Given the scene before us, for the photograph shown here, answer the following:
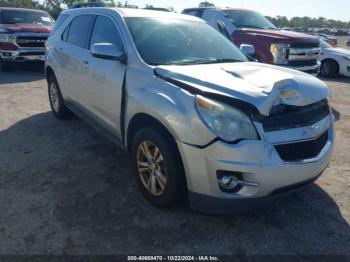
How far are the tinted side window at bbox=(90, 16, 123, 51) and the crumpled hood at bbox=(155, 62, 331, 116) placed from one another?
35.8 inches

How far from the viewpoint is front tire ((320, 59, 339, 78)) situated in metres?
11.5

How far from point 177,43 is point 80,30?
177cm

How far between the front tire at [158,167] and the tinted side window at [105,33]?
1.15 m

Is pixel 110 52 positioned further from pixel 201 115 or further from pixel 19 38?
pixel 19 38

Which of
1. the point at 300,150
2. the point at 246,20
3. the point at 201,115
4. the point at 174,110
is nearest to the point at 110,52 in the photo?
the point at 174,110

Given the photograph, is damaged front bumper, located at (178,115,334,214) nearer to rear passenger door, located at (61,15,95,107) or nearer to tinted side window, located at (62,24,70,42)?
rear passenger door, located at (61,15,95,107)

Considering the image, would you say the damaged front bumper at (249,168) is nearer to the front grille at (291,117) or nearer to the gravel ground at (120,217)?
the front grille at (291,117)

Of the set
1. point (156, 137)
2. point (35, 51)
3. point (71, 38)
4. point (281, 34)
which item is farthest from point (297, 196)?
point (35, 51)

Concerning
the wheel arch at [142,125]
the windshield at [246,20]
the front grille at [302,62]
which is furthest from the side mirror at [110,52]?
the windshield at [246,20]

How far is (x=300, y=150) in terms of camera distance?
282cm

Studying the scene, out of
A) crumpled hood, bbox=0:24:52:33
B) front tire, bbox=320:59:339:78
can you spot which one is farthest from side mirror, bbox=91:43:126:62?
front tire, bbox=320:59:339:78

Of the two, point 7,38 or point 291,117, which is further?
point 7,38

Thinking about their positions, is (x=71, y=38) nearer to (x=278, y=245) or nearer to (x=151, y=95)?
(x=151, y=95)

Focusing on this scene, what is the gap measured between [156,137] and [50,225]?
1.20 meters
